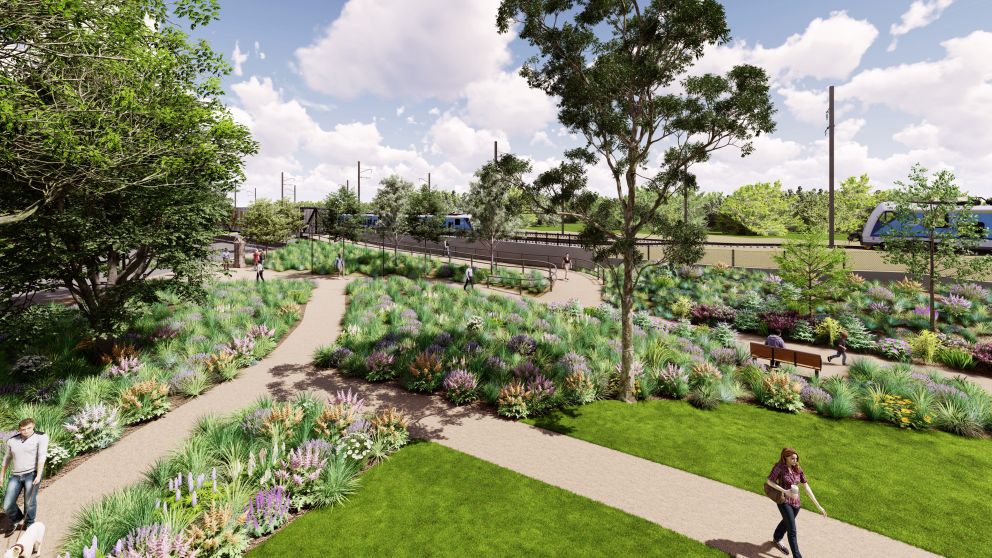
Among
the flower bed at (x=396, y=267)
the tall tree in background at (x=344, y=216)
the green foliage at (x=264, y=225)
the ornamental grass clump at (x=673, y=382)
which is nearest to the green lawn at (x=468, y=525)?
the ornamental grass clump at (x=673, y=382)

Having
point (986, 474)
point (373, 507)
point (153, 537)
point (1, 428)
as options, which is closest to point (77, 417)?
point (1, 428)

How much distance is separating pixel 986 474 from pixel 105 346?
21.3 m

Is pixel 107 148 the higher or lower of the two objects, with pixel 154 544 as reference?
higher

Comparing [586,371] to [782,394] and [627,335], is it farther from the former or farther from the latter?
[782,394]

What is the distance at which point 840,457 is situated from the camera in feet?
26.9

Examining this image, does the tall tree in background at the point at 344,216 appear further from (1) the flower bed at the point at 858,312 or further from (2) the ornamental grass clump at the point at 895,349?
(2) the ornamental grass clump at the point at 895,349

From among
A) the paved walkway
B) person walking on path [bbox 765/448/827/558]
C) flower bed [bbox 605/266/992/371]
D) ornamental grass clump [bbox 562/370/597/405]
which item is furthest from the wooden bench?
person walking on path [bbox 765/448/827/558]

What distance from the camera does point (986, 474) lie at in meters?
7.61

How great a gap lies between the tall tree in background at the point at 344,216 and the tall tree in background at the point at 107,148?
730 inches

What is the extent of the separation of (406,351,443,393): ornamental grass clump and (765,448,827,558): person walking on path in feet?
25.8

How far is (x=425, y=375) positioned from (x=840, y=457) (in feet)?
30.4

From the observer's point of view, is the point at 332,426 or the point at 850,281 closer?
the point at 332,426

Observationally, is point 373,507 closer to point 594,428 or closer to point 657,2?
point 594,428

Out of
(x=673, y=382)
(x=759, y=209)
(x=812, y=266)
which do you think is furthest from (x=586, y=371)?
(x=759, y=209)
